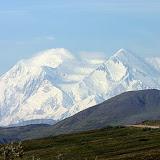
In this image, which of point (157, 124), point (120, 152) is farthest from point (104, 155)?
point (157, 124)

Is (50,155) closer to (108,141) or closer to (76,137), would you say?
(108,141)

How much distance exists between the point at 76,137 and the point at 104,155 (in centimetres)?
3630

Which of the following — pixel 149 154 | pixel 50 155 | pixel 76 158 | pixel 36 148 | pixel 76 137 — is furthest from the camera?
pixel 76 137

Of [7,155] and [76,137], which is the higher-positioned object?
[7,155]

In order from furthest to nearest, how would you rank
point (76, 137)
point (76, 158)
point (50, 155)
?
point (76, 137) < point (50, 155) < point (76, 158)

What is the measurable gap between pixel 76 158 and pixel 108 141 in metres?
21.1

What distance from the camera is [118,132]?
119m

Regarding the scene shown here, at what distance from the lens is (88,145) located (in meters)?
95.2

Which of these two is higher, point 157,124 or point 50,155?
point 50,155

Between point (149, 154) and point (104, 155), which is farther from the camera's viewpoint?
point (104, 155)

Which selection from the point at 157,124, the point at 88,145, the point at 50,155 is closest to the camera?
the point at 50,155

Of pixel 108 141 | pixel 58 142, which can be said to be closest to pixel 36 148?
pixel 58 142

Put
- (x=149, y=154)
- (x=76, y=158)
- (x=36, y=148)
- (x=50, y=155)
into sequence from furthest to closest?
(x=36, y=148) < (x=50, y=155) < (x=76, y=158) < (x=149, y=154)

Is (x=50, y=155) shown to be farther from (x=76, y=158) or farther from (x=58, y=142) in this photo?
(x=58, y=142)
